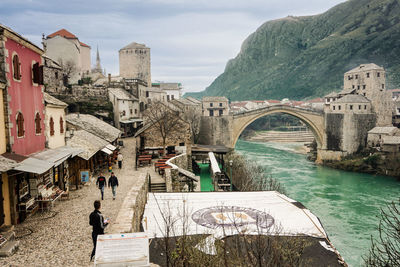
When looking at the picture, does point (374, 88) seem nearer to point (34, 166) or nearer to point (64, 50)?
point (64, 50)

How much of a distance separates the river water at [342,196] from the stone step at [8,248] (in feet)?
43.8

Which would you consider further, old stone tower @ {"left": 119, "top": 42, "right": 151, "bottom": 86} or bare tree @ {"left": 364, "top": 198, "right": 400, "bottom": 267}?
old stone tower @ {"left": 119, "top": 42, "right": 151, "bottom": 86}

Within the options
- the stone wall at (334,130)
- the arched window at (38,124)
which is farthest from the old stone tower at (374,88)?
the arched window at (38,124)

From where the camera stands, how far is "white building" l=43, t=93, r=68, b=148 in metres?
9.90

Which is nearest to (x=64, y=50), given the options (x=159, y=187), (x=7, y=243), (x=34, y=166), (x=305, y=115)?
(x=159, y=187)

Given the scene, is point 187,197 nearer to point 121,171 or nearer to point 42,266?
point 42,266

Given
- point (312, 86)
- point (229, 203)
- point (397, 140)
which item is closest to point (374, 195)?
point (397, 140)

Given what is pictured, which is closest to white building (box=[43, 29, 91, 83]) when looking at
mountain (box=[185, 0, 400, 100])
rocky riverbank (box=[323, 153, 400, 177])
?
rocky riverbank (box=[323, 153, 400, 177])

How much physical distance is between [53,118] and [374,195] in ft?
79.6

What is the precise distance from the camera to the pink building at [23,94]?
7.08 meters

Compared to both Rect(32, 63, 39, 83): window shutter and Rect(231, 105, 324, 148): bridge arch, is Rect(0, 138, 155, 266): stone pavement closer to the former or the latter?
Rect(32, 63, 39, 83): window shutter

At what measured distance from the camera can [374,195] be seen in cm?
2383

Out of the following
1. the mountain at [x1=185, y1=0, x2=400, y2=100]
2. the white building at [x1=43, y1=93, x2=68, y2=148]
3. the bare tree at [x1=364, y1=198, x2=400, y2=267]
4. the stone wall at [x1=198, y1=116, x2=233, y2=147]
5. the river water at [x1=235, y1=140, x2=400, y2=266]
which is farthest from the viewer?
the mountain at [x1=185, y1=0, x2=400, y2=100]

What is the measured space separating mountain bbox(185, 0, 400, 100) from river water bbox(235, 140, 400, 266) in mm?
46830
